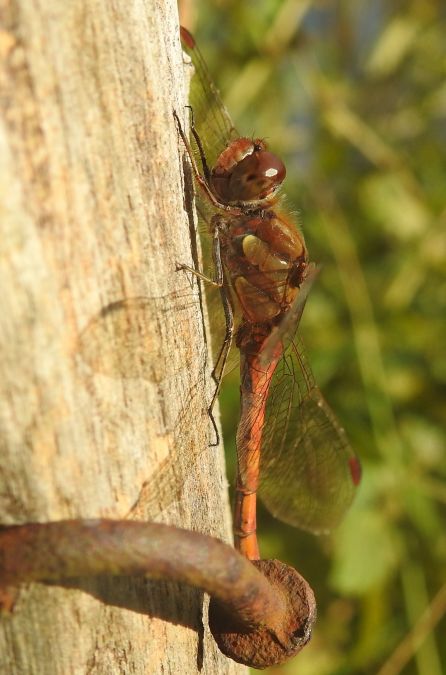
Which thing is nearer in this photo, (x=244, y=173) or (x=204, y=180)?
(x=204, y=180)

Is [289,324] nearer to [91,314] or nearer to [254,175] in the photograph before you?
[254,175]

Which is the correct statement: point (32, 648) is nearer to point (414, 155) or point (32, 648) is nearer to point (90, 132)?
point (90, 132)

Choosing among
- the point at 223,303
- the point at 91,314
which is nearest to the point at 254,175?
the point at 223,303

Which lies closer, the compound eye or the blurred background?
the compound eye

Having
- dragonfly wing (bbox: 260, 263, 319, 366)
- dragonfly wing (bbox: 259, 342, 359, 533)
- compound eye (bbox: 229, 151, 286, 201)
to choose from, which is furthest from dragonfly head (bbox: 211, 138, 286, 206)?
dragonfly wing (bbox: 259, 342, 359, 533)

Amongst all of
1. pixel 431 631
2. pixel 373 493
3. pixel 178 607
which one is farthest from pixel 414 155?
pixel 178 607

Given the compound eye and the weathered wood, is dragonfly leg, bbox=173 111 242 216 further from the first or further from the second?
the weathered wood
